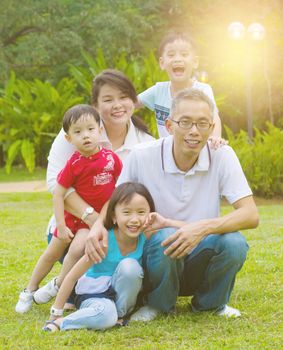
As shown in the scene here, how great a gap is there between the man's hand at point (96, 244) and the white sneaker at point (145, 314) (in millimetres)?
403

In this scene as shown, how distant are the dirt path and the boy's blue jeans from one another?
10519 millimetres

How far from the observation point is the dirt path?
48.3 ft

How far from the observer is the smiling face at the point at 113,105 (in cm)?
458

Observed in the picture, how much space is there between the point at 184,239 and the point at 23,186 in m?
12.0

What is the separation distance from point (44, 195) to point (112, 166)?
919cm

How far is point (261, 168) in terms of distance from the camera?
43.9 feet

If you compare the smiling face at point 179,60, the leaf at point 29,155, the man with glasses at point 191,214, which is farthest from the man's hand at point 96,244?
the leaf at point 29,155

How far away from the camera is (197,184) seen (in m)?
4.09

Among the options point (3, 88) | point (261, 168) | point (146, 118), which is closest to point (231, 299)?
point (261, 168)

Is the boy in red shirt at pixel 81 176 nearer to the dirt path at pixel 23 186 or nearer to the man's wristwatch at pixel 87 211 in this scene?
the man's wristwatch at pixel 87 211

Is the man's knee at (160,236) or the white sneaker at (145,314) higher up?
the man's knee at (160,236)

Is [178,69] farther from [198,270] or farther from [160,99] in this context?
[198,270]

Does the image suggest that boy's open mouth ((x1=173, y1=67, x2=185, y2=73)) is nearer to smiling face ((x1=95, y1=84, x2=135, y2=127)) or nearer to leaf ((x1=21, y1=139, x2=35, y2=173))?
smiling face ((x1=95, y1=84, x2=135, y2=127))

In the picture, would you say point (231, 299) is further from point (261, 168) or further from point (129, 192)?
point (261, 168)
